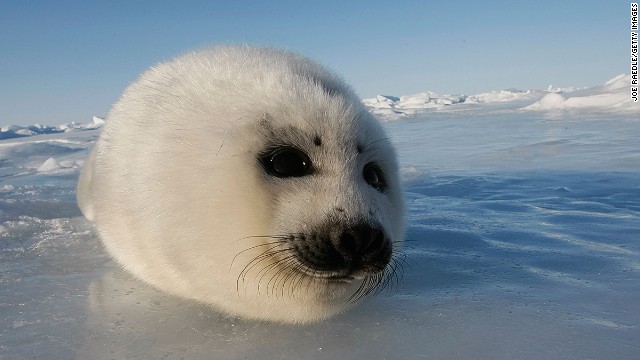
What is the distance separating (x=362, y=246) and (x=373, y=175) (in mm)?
502

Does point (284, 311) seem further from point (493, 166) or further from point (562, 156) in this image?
point (562, 156)

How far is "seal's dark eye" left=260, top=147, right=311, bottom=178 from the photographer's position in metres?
1.86

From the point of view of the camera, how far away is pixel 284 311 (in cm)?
189

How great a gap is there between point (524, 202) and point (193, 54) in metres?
3.06

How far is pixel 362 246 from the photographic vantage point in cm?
165

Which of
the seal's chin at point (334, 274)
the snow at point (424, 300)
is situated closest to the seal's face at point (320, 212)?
the seal's chin at point (334, 274)

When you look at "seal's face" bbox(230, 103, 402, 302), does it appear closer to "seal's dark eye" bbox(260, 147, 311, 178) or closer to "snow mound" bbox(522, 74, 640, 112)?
"seal's dark eye" bbox(260, 147, 311, 178)

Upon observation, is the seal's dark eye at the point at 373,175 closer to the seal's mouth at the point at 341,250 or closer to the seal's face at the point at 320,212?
the seal's face at the point at 320,212

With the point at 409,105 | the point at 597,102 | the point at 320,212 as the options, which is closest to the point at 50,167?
the point at 320,212

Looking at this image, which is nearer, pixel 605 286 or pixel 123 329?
pixel 123 329

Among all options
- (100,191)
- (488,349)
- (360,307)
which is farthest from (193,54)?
(488,349)

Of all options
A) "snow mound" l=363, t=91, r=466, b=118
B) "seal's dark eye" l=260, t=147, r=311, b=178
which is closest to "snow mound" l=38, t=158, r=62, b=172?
"seal's dark eye" l=260, t=147, r=311, b=178

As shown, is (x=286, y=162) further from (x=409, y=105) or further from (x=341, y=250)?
(x=409, y=105)

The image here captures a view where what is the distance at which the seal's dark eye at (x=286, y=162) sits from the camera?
186cm
